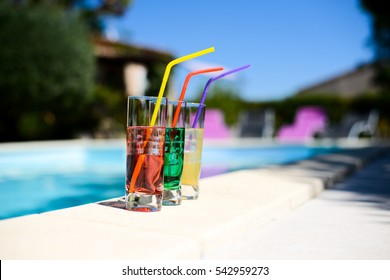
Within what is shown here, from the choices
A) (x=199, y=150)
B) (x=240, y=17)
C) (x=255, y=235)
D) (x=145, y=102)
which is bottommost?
(x=255, y=235)

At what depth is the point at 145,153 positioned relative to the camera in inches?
112

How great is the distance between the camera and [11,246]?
2156 mm

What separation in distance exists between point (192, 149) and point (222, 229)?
78 cm

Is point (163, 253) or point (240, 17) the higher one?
point (240, 17)

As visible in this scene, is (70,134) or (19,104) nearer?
(19,104)

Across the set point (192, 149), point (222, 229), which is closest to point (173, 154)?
point (192, 149)

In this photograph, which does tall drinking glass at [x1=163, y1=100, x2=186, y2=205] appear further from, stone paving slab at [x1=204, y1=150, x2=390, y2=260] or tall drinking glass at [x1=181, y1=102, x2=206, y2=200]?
stone paving slab at [x1=204, y1=150, x2=390, y2=260]

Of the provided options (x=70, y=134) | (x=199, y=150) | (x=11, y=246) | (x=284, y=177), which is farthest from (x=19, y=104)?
(x=11, y=246)

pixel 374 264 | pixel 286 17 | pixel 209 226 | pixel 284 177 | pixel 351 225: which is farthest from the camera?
pixel 286 17

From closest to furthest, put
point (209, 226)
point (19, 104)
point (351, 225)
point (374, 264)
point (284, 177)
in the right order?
point (374, 264) → point (209, 226) → point (351, 225) → point (284, 177) → point (19, 104)

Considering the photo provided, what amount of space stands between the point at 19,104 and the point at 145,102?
10.8 m

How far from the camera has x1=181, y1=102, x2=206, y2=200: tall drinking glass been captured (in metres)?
3.26

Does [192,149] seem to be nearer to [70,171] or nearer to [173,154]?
[173,154]

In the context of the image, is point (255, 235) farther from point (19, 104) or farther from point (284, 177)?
point (19, 104)
